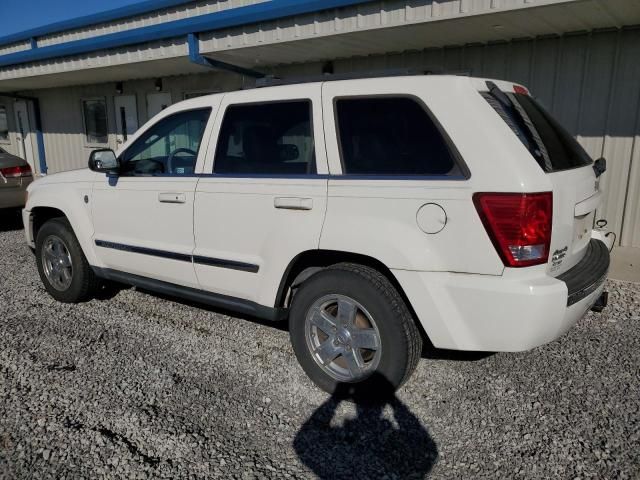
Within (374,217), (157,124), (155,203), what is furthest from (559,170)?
(157,124)

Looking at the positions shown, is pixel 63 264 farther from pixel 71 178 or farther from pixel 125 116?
pixel 125 116

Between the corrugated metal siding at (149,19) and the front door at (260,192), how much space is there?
8171 millimetres

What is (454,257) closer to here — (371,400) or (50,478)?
(371,400)

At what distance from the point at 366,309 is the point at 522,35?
516cm

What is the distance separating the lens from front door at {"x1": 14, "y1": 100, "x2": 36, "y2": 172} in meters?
16.1

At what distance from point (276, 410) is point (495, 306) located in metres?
1.45

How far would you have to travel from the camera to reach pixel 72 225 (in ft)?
15.3

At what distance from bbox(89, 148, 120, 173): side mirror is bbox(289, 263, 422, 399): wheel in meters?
1.94

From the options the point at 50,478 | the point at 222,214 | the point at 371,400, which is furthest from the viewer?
the point at 222,214

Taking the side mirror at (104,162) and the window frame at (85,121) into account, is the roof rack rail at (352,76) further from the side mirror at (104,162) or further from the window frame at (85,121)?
the window frame at (85,121)

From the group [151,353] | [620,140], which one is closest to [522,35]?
[620,140]

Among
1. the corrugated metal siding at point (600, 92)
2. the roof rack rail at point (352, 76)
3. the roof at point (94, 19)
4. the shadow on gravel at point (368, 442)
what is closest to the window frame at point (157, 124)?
the roof rack rail at point (352, 76)

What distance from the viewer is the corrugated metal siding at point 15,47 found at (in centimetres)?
1651

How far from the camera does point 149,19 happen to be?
1255cm
